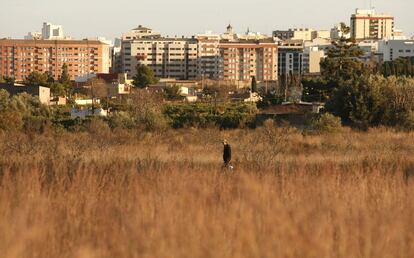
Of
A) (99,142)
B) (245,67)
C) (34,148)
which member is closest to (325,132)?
(99,142)

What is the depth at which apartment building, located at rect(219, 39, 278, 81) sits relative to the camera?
351 ft

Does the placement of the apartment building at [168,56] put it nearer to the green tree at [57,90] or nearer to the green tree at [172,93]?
the green tree at [172,93]

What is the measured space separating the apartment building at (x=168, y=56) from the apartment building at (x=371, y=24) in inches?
2142

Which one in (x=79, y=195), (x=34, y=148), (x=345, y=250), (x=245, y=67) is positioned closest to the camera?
(x=345, y=250)

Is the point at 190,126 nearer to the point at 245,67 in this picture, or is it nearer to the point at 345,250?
the point at 345,250

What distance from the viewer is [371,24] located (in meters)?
167

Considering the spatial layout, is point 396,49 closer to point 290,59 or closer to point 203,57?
point 290,59

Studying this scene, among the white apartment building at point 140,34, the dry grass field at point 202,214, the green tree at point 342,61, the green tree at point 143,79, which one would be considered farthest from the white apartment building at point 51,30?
the dry grass field at point 202,214

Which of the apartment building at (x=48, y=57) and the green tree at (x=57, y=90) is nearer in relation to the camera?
the green tree at (x=57, y=90)

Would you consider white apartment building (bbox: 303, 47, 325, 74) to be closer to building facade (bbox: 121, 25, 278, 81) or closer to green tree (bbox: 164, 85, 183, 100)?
building facade (bbox: 121, 25, 278, 81)

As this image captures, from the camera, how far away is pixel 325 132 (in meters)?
30.0

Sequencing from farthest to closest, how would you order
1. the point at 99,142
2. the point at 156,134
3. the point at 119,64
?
1. the point at 119,64
2. the point at 156,134
3. the point at 99,142

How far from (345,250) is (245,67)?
9873 centimetres

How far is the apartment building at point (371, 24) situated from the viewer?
535 ft
